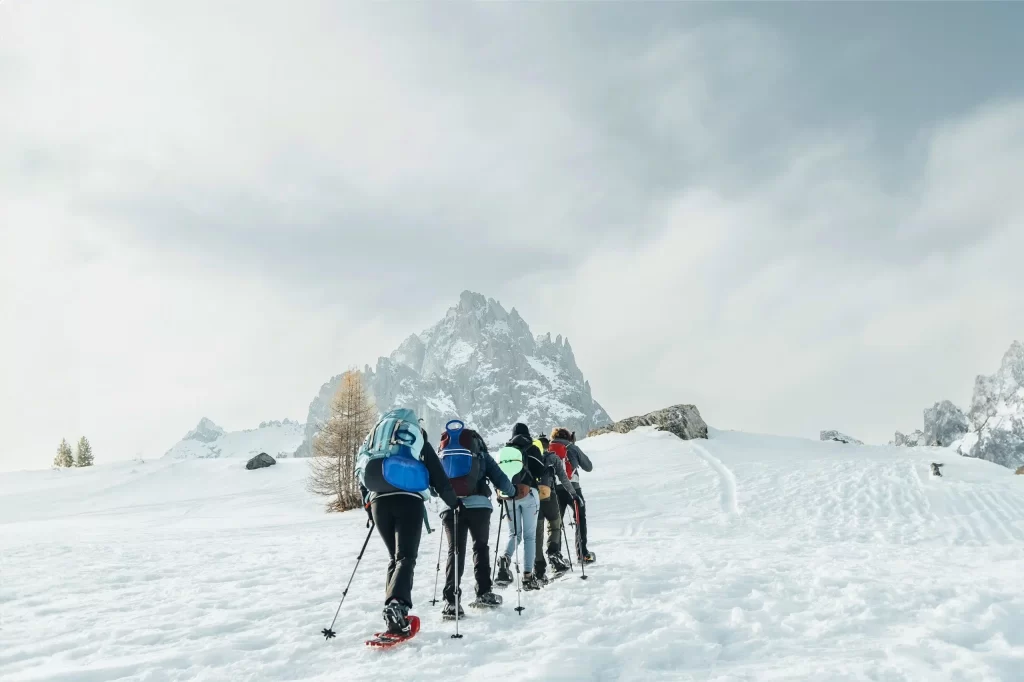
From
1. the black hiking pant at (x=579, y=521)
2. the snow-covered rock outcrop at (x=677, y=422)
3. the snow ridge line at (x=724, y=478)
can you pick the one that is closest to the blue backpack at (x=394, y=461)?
the black hiking pant at (x=579, y=521)

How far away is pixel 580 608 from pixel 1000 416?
666 feet

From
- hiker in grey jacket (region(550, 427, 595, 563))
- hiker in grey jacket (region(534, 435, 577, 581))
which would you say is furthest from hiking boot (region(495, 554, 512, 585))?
hiker in grey jacket (region(550, 427, 595, 563))

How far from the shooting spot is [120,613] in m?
7.22

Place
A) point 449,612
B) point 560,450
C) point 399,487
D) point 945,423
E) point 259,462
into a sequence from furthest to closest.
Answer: point 945,423 < point 259,462 < point 560,450 < point 449,612 < point 399,487

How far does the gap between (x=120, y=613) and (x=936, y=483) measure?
2847 cm

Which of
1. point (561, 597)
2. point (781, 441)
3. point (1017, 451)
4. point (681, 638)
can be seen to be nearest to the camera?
point (681, 638)

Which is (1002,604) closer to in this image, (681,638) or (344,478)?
(681,638)

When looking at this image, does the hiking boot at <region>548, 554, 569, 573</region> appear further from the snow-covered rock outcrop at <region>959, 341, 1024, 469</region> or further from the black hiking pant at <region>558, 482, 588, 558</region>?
the snow-covered rock outcrop at <region>959, 341, 1024, 469</region>

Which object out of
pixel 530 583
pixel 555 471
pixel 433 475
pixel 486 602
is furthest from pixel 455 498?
pixel 555 471

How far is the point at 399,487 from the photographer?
5.67 meters

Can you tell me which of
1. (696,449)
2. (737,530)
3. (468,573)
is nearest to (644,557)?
(468,573)

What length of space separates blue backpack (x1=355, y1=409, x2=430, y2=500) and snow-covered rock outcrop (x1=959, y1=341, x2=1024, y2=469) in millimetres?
189342

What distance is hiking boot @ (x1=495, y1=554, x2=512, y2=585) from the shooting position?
8023mm

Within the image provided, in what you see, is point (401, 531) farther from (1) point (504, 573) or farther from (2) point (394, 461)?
(1) point (504, 573)
